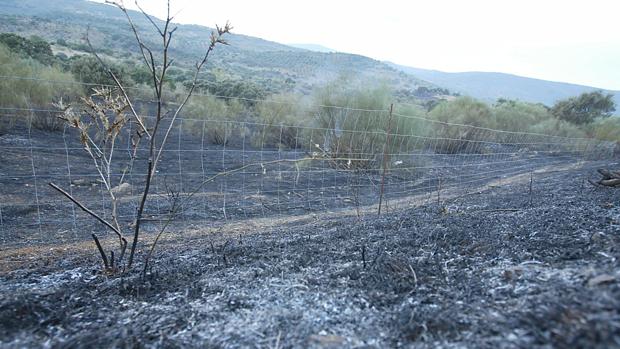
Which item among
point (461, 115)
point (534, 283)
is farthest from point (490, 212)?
point (461, 115)

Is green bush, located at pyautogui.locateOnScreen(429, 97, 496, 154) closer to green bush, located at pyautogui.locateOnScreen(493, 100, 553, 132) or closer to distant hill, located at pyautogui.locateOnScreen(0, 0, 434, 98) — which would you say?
green bush, located at pyautogui.locateOnScreen(493, 100, 553, 132)

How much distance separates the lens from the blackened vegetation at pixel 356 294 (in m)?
2.01

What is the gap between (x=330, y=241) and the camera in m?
4.23

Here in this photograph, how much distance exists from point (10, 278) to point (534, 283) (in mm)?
4123

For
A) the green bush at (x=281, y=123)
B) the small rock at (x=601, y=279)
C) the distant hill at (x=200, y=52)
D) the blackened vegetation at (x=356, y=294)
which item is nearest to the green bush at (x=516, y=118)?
the distant hill at (x=200, y=52)

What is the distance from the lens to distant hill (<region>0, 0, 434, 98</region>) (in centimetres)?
3612

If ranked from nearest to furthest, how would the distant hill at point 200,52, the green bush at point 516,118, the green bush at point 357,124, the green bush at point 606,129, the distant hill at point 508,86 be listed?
the green bush at point 357,124
the green bush at point 516,118
the green bush at point 606,129
the distant hill at point 200,52
the distant hill at point 508,86

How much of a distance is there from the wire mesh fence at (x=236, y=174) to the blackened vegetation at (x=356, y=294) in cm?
95

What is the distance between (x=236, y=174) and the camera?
9500mm

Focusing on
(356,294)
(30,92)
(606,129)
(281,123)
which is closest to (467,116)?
(606,129)

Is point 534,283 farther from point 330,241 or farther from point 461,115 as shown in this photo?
point 461,115

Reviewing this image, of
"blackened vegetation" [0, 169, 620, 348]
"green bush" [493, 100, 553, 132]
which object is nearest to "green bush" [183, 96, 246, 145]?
"blackened vegetation" [0, 169, 620, 348]

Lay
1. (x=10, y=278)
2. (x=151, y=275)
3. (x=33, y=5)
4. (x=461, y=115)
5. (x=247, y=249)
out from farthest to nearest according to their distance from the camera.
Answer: (x=33, y=5) → (x=461, y=115) → (x=247, y=249) → (x=10, y=278) → (x=151, y=275)

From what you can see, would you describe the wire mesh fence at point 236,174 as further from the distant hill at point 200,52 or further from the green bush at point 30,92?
the distant hill at point 200,52
